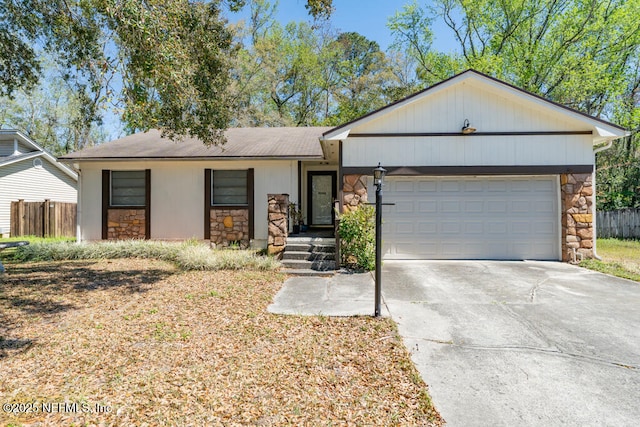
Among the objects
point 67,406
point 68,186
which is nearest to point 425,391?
point 67,406

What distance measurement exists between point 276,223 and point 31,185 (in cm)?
1612

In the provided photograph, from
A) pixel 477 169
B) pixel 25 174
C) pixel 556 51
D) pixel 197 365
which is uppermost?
pixel 556 51

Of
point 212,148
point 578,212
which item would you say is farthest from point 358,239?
point 212,148

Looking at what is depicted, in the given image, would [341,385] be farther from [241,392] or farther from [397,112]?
[397,112]

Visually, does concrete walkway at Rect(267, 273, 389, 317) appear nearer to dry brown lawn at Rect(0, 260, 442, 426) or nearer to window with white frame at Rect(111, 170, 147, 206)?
dry brown lawn at Rect(0, 260, 442, 426)

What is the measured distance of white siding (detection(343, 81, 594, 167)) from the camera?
8445mm

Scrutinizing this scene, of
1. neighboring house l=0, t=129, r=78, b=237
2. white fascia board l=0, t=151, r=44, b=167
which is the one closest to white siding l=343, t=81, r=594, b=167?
neighboring house l=0, t=129, r=78, b=237

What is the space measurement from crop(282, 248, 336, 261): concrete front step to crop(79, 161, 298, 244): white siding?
8.96 ft

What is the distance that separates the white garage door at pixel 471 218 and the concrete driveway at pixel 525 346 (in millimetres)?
2045

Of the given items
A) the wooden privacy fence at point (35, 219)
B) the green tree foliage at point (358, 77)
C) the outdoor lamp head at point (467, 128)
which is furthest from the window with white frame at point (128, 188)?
the green tree foliage at point (358, 77)

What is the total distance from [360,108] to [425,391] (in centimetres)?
2139

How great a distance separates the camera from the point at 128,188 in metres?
11.0

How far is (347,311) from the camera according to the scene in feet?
15.6

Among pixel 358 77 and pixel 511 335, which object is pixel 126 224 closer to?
pixel 511 335
